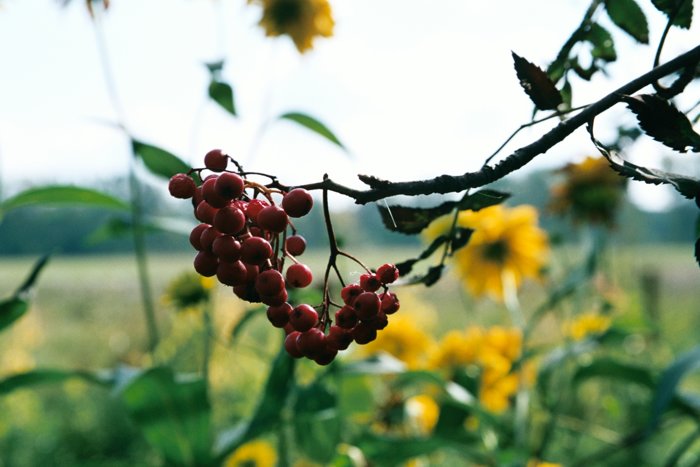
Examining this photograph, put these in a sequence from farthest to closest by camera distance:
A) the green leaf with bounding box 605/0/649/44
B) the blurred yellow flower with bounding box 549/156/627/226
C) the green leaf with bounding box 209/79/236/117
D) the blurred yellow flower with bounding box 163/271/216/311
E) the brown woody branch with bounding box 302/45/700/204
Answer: the blurred yellow flower with bounding box 549/156/627/226 < the blurred yellow flower with bounding box 163/271/216/311 < the green leaf with bounding box 209/79/236/117 < the green leaf with bounding box 605/0/649/44 < the brown woody branch with bounding box 302/45/700/204

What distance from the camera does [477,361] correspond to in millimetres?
1149

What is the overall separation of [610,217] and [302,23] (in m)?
0.59

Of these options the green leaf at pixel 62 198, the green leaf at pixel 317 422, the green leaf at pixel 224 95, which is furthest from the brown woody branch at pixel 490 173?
the green leaf at pixel 62 198

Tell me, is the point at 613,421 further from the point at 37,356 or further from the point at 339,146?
the point at 37,356

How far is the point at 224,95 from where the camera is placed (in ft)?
1.96

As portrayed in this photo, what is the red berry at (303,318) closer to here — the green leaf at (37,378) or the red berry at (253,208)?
the red berry at (253,208)

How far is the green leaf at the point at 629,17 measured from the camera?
345 millimetres

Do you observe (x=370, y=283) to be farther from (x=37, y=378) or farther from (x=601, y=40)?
(x=37, y=378)

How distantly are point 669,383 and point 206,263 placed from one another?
1.81 feet

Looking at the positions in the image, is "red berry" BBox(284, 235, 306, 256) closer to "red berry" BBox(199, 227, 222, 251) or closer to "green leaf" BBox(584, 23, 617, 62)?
"red berry" BBox(199, 227, 222, 251)

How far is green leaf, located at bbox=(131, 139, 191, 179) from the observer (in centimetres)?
65

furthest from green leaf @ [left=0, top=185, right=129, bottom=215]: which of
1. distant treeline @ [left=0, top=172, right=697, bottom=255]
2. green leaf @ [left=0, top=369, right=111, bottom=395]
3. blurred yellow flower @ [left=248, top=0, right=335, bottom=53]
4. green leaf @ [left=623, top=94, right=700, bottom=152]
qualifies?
green leaf @ [left=623, top=94, right=700, bottom=152]

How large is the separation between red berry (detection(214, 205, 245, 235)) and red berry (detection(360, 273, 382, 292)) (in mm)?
52

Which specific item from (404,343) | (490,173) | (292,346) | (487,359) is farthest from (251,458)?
(490,173)
